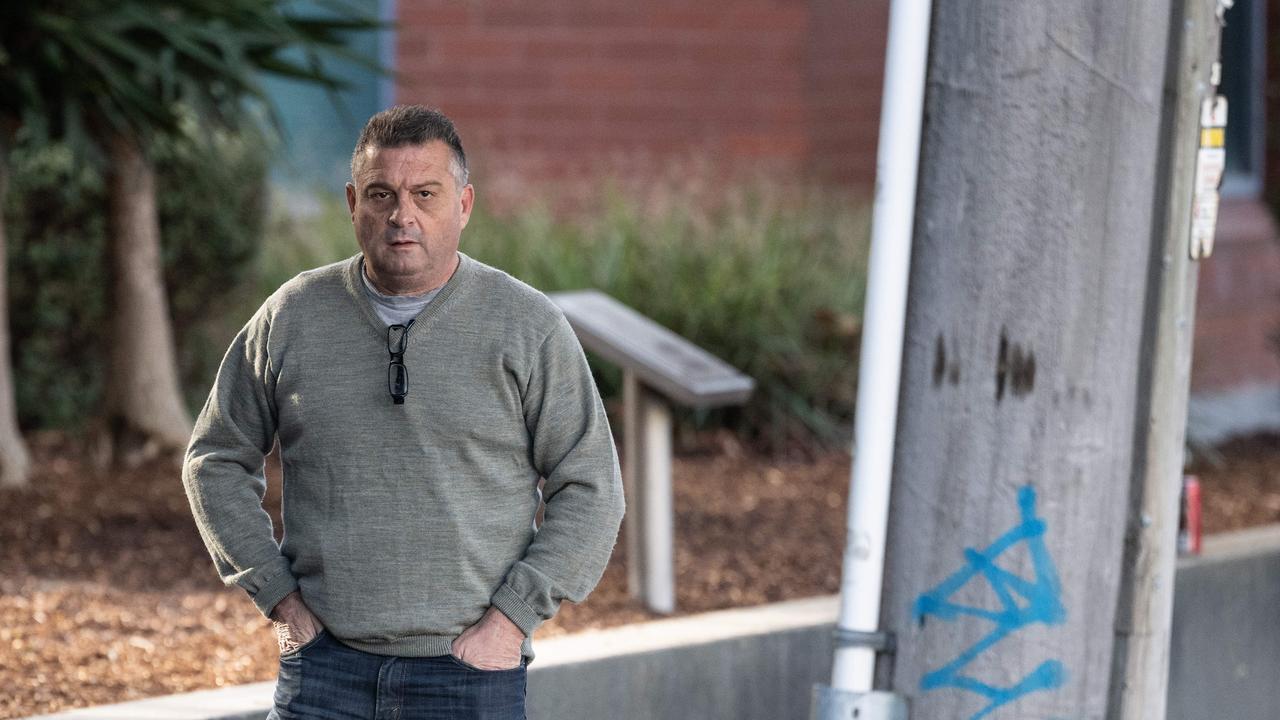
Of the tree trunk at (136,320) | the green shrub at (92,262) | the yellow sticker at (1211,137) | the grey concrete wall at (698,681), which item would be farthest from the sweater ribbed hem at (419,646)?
the green shrub at (92,262)

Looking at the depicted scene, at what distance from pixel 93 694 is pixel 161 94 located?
131 inches

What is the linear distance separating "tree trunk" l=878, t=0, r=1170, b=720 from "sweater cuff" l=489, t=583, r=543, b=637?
0.78m

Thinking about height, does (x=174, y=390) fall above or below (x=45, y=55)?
below

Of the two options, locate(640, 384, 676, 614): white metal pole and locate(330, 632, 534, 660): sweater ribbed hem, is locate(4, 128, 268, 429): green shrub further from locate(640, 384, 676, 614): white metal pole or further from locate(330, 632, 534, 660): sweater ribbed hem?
locate(330, 632, 534, 660): sweater ribbed hem

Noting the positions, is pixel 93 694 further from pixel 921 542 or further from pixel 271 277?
pixel 271 277

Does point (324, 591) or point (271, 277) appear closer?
point (324, 591)

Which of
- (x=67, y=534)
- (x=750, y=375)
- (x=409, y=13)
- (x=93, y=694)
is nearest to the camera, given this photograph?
(x=93, y=694)

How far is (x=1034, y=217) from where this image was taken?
3.01m

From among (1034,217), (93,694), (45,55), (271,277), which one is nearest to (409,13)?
(271,277)

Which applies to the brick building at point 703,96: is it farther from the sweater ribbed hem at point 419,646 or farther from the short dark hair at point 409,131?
the sweater ribbed hem at point 419,646

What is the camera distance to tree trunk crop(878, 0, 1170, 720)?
3014 millimetres

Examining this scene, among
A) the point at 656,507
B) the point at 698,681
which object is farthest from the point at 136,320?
the point at 698,681

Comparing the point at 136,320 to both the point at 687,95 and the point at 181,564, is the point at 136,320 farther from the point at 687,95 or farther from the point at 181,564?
the point at 687,95

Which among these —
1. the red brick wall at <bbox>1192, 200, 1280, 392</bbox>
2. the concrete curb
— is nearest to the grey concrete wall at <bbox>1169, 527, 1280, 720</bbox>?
the concrete curb
